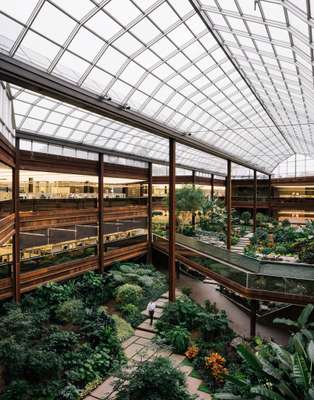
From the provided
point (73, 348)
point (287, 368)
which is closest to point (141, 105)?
point (73, 348)

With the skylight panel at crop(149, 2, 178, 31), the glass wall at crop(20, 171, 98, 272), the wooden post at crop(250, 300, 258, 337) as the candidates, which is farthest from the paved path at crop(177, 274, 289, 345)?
the skylight panel at crop(149, 2, 178, 31)

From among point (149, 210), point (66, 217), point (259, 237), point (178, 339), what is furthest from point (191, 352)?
point (259, 237)

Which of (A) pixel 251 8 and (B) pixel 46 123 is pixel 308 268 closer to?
(A) pixel 251 8

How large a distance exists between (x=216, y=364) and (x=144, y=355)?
3273mm

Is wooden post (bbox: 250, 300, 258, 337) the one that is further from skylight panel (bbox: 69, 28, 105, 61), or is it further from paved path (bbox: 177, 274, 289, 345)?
skylight panel (bbox: 69, 28, 105, 61)

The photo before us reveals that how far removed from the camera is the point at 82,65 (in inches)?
538

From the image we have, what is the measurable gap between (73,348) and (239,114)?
71.3 feet

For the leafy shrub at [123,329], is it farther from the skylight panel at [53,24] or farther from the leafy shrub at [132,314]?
the skylight panel at [53,24]

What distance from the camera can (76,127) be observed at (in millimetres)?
21469

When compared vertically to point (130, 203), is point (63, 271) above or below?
below

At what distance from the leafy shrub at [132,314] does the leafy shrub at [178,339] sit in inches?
124

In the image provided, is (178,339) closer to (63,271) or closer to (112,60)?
(63,271)

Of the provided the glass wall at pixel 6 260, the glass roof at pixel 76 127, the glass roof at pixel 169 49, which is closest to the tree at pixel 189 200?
the glass roof at pixel 76 127

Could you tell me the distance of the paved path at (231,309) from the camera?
17844 millimetres
